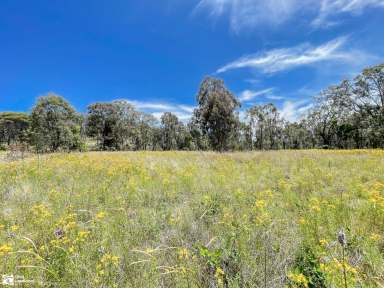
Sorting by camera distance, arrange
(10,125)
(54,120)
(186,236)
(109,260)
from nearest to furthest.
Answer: (109,260) < (186,236) < (54,120) < (10,125)

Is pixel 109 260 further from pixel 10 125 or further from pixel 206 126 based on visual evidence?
pixel 10 125

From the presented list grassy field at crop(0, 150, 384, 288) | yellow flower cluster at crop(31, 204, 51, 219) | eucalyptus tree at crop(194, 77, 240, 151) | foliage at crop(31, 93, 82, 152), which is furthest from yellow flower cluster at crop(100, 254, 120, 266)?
foliage at crop(31, 93, 82, 152)

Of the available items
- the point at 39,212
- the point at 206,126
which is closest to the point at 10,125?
the point at 206,126

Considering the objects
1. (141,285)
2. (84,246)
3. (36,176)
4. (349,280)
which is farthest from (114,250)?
(36,176)

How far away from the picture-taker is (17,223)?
3211mm

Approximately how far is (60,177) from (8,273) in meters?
4.43

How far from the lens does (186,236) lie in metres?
3.02

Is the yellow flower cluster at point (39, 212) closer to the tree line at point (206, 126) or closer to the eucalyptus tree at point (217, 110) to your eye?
the tree line at point (206, 126)

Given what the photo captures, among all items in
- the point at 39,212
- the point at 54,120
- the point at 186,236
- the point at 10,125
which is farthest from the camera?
the point at 10,125

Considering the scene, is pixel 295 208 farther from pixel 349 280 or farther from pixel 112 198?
pixel 112 198

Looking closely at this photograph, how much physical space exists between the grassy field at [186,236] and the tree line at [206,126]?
968 cm

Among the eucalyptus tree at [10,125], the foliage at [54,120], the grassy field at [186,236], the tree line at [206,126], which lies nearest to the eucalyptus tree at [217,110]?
the tree line at [206,126]

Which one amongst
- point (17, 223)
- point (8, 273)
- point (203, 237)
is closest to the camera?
point (8, 273)

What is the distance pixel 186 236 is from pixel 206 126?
3171 centimetres
